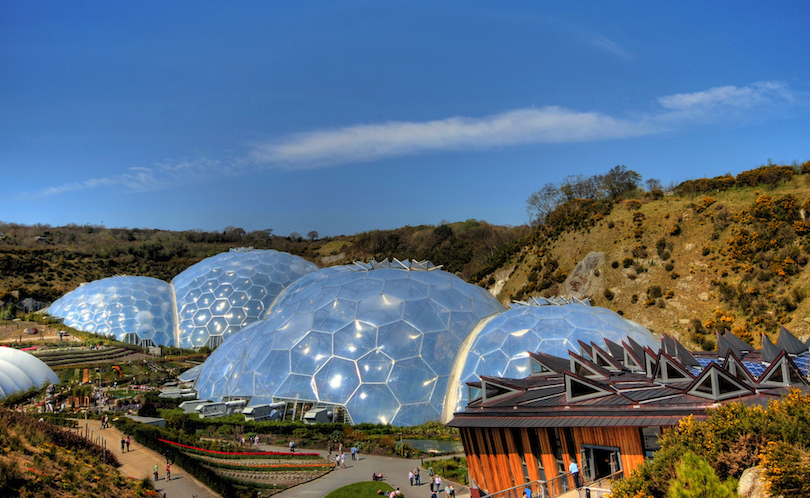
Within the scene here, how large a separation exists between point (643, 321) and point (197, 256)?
85079mm

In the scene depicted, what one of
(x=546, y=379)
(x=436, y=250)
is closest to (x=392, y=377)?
(x=546, y=379)

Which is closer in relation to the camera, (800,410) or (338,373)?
(800,410)

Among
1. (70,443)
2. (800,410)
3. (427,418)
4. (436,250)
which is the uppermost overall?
(436,250)

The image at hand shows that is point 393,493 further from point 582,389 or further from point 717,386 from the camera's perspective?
point 717,386

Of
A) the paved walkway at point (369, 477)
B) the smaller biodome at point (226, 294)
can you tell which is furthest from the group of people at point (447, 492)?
the smaller biodome at point (226, 294)

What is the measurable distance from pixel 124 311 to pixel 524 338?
41.0 m

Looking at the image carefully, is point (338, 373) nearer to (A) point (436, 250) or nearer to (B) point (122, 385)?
(B) point (122, 385)

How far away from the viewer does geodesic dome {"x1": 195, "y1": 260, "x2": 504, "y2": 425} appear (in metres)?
24.5

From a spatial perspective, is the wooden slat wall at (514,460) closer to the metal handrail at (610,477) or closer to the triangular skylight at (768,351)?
the metal handrail at (610,477)

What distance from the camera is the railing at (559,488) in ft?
37.9

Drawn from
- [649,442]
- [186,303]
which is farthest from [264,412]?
[186,303]

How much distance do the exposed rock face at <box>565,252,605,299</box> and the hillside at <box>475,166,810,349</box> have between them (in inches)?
4.4

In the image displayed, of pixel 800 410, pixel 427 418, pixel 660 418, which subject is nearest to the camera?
pixel 800 410

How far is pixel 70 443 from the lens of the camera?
1944 centimetres
